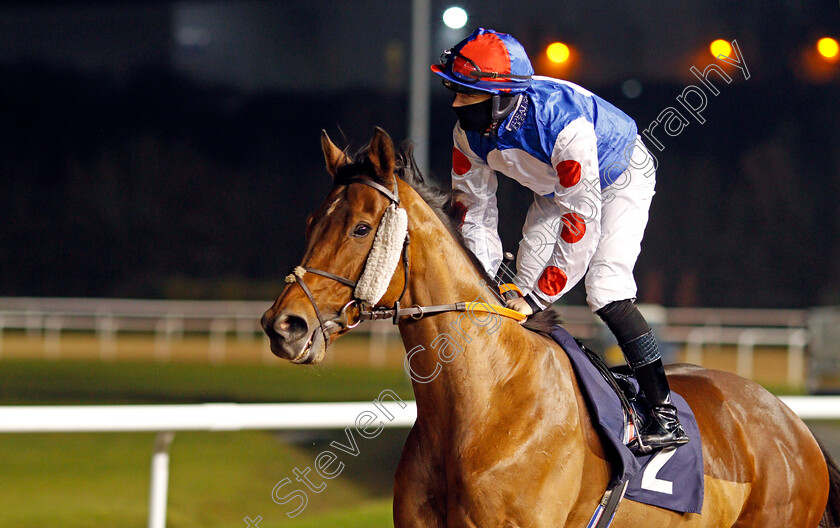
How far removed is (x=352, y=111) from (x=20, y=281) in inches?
274

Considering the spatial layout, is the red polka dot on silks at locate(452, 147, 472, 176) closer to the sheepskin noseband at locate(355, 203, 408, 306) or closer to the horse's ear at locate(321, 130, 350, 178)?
the horse's ear at locate(321, 130, 350, 178)

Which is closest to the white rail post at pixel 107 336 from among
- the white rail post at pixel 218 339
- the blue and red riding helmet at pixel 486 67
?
the white rail post at pixel 218 339

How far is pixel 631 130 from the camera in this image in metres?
2.43

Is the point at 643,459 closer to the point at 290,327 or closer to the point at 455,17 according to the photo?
the point at 290,327

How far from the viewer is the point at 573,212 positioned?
7.09ft

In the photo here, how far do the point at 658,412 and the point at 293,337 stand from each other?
103 cm

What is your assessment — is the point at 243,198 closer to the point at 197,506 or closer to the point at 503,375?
the point at 197,506

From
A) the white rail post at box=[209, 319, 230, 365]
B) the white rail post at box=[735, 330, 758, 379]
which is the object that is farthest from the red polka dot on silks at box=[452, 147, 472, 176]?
the white rail post at box=[209, 319, 230, 365]

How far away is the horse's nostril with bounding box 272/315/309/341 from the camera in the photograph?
1807 mm

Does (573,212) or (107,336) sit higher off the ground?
(107,336)

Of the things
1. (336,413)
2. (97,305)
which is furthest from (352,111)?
(336,413)

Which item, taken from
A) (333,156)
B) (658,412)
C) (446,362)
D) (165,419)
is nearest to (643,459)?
(658,412)

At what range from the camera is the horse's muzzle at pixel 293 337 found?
181cm

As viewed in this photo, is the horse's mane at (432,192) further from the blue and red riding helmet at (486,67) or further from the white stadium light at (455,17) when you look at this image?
the white stadium light at (455,17)
